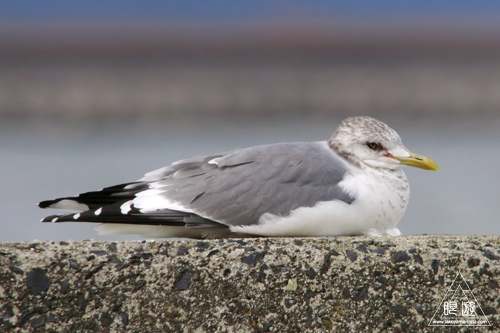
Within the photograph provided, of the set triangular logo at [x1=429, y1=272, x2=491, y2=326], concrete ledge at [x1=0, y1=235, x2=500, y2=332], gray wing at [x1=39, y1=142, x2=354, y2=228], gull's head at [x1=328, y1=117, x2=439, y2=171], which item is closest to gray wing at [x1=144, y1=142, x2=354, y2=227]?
gray wing at [x1=39, y1=142, x2=354, y2=228]

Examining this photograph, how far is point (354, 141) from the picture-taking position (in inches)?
87.0

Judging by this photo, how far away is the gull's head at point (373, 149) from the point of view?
2.20 meters

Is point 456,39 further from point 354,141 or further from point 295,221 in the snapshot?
point 295,221

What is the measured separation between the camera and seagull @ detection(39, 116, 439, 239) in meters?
1.96

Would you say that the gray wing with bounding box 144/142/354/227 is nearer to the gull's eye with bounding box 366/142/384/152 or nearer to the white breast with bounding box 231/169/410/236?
the white breast with bounding box 231/169/410/236


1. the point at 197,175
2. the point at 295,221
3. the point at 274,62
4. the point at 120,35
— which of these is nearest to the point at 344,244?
the point at 295,221

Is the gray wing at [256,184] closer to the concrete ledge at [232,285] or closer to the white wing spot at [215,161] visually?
the white wing spot at [215,161]

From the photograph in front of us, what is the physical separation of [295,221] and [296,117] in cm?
323

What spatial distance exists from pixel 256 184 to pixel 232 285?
0.52 metres

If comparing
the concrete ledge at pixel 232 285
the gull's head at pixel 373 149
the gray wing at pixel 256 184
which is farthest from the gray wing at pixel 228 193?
the concrete ledge at pixel 232 285

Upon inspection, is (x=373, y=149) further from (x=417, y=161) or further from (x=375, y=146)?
(x=417, y=161)

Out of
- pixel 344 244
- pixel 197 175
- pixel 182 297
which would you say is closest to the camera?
pixel 182 297

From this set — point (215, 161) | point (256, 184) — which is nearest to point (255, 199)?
point (256, 184)

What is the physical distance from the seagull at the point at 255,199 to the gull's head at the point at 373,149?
0.03 metres
